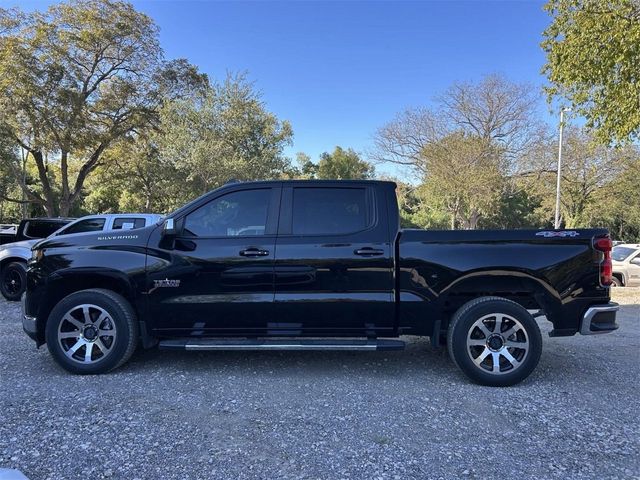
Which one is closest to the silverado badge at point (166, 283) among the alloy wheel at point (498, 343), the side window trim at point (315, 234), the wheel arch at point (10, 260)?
the side window trim at point (315, 234)

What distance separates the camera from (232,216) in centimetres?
496

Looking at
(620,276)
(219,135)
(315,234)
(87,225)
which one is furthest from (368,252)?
(219,135)

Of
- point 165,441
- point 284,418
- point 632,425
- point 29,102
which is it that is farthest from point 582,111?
point 29,102

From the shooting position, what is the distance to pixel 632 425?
3.82 metres

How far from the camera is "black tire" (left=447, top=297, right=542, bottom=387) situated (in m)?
4.58

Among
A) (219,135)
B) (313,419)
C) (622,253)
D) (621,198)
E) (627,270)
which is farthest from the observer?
(621,198)

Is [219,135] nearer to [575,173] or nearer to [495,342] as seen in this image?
[495,342]

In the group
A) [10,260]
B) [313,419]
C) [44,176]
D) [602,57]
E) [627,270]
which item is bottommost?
[313,419]

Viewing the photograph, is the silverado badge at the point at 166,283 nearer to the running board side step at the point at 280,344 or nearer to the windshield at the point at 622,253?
the running board side step at the point at 280,344

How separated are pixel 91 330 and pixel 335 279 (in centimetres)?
245

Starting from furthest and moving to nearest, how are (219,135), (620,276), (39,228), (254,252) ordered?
(219,135) < (620,276) < (39,228) < (254,252)

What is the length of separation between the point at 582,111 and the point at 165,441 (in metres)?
12.4

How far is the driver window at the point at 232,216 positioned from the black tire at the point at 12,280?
21.8 feet

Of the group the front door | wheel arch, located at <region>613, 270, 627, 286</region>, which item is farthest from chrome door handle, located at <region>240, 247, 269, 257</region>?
wheel arch, located at <region>613, 270, 627, 286</region>
